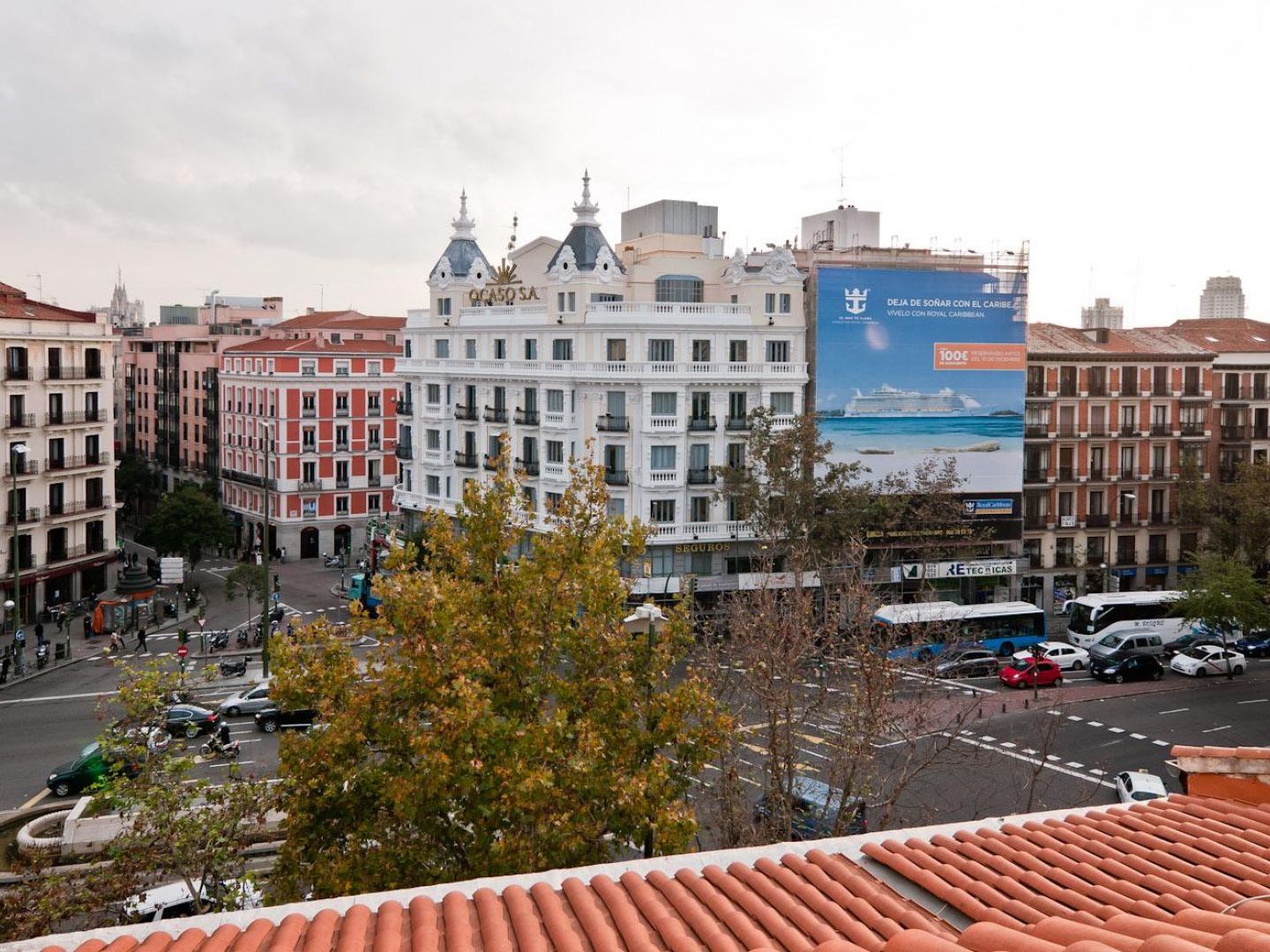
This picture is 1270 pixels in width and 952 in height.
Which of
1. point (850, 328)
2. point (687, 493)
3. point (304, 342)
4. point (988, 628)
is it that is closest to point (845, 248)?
point (850, 328)

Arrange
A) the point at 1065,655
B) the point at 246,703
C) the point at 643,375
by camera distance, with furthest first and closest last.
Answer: the point at 643,375 → the point at 1065,655 → the point at 246,703

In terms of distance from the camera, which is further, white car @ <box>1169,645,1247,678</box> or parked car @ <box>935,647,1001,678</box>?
white car @ <box>1169,645,1247,678</box>

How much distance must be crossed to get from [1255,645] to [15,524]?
51.7 meters

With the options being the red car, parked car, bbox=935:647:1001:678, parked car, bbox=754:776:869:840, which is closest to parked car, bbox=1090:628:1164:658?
the red car

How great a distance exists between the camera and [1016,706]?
1585 inches

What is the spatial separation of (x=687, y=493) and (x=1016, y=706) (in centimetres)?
1714

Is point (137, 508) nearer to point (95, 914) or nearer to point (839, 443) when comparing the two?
point (839, 443)

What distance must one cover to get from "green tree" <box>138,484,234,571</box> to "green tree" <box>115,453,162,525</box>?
1742 cm

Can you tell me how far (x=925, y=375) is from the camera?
5459 cm

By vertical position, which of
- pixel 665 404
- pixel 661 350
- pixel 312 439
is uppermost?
pixel 661 350

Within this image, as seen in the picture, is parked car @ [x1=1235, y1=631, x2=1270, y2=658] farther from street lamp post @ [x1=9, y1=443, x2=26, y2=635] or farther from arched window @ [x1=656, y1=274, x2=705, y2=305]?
street lamp post @ [x1=9, y1=443, x2=26, y2=635]

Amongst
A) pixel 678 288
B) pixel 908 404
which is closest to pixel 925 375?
pixel 908 404

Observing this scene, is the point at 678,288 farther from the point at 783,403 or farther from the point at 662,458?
the point at 662,458

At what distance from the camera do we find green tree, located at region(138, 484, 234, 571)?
6419 centimetres
